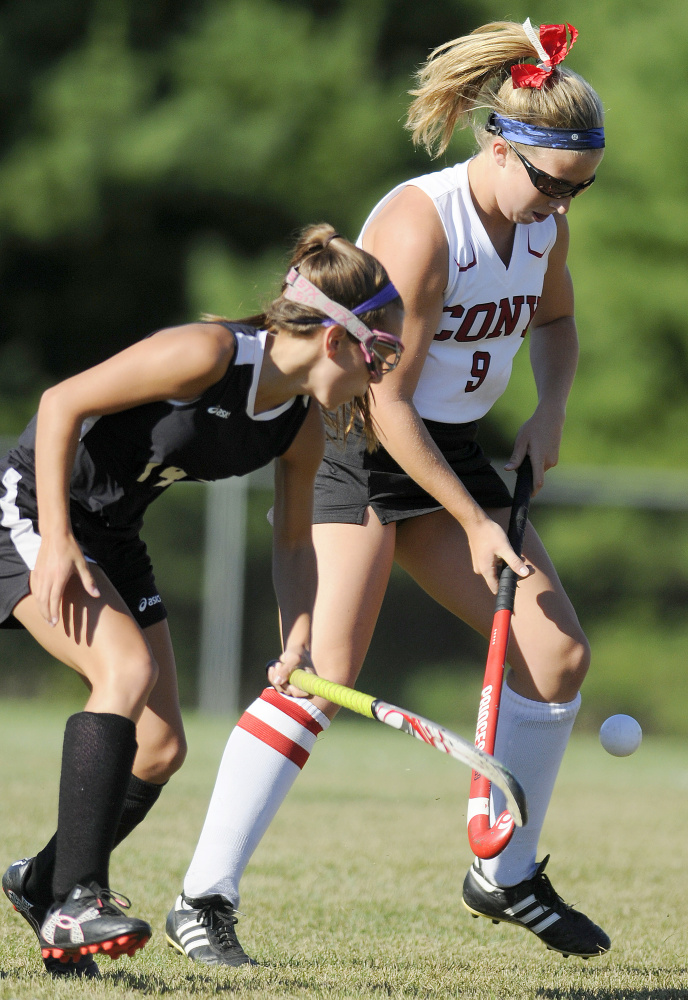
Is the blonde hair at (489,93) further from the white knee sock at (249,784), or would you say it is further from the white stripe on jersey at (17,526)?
the white knee sock at (249,784)

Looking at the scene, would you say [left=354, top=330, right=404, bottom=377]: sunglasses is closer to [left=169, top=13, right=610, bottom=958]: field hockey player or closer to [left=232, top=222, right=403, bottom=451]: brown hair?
[left=232, top=222, right=403, bottom=451]: brown hair

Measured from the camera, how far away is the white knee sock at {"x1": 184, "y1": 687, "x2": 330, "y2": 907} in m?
2.77

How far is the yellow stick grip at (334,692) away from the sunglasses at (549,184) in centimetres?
121

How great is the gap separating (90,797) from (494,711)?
91 centimetres

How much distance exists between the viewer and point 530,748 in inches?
121

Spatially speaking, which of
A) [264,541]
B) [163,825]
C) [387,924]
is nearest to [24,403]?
[264,541]

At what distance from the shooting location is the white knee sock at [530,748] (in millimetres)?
3012

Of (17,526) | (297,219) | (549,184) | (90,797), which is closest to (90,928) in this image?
(90,797)

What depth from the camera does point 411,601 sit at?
1089 cm

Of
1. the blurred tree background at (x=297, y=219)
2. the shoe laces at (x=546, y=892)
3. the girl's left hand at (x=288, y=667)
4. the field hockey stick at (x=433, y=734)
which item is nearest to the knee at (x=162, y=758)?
the girl's left hand at (x=288, y=667)

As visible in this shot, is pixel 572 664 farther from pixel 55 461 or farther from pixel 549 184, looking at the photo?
pixel 55 461

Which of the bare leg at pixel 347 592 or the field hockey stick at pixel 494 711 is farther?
the bare leg at pixel 347 592

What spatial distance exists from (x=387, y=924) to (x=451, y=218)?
1839 millimetres

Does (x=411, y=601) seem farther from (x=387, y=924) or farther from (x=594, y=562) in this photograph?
(x=387, y=924)
